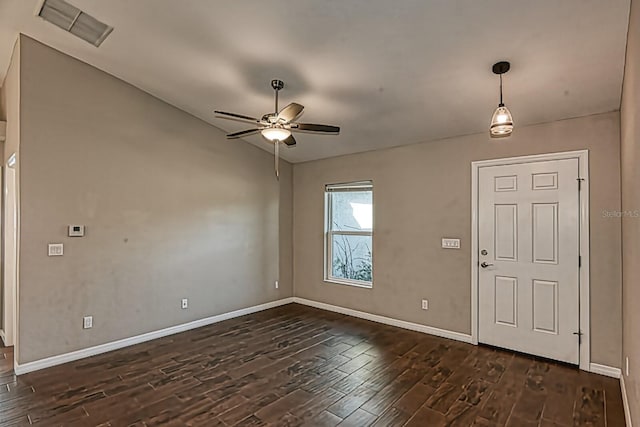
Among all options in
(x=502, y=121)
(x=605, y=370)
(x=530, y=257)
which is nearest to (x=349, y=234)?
(x=530, y=257)

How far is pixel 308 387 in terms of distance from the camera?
10.0ft

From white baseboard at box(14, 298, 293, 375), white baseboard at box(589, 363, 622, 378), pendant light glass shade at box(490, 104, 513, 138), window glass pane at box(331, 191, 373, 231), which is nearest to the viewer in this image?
pendant light glass shade at box(490, 104, 513, 138)

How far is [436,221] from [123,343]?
4.05 m

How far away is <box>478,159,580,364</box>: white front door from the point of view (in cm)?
350

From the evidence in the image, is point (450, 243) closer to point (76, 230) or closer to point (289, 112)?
point (289, 112)

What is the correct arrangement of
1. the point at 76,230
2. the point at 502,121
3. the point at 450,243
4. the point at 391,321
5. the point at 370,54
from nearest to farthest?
the point at 502,121, the point at 370,54, the point at 76,230, the point at 450,243, the point at 391,321

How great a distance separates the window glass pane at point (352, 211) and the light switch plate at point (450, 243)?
121 cm

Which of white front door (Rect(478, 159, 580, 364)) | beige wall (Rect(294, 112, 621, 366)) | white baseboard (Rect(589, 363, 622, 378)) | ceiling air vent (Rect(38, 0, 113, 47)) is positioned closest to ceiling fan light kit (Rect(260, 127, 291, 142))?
ceiling air vent (Rect(38, 0, 113, 47))

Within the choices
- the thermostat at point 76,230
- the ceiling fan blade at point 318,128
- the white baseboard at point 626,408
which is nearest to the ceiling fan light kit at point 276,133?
the ceiling fan blade at point 318,128

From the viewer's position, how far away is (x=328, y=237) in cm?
577

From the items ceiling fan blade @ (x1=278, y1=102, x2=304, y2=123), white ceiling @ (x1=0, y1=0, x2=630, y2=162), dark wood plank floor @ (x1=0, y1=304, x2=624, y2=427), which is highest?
white ceiling @ (x1=0, y1=0, x2=630, y2=162)

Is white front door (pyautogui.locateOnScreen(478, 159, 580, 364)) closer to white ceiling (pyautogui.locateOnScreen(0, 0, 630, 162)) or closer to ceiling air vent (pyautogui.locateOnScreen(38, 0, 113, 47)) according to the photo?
white ceiling (pyautogui.locateOnScreen(0, 0, 630, 162))

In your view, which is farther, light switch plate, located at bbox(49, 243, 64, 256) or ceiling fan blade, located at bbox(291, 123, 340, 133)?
light switch plate, located at bbox(49, 243, 64, 256)

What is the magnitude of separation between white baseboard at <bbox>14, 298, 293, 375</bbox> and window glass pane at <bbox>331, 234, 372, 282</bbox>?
1360 mm
